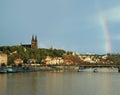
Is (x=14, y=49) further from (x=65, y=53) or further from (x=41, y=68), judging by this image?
(x=65, y=53)

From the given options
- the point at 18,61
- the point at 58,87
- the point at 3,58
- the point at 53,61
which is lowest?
the point at 58,87

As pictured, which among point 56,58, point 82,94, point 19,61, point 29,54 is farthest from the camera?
point 56,58

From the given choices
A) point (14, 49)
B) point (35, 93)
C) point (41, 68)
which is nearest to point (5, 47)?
point (14, 49)

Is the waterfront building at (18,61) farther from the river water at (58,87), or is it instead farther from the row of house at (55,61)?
the river water at (58,87)

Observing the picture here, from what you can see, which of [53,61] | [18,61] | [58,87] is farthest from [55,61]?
[58,87]

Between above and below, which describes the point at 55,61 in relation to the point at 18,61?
above

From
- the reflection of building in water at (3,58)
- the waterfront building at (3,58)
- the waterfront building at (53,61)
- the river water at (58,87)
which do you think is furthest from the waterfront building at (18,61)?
the river water at (58,87)

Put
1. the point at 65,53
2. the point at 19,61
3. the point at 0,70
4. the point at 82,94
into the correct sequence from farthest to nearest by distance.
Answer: the point at 65,53 < the point at 19,61 < the point at 0,70 < the point at 82,94

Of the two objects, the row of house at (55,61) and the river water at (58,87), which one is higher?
the row of house at (55,61)

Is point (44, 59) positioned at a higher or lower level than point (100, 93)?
higher

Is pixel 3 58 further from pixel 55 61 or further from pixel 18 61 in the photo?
pixel 55 61

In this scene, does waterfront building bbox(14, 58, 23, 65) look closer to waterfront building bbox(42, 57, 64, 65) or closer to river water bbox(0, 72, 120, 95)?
waterfront building bbox(42, 57, 64, 65)

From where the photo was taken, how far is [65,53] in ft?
522

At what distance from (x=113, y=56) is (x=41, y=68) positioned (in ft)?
152
